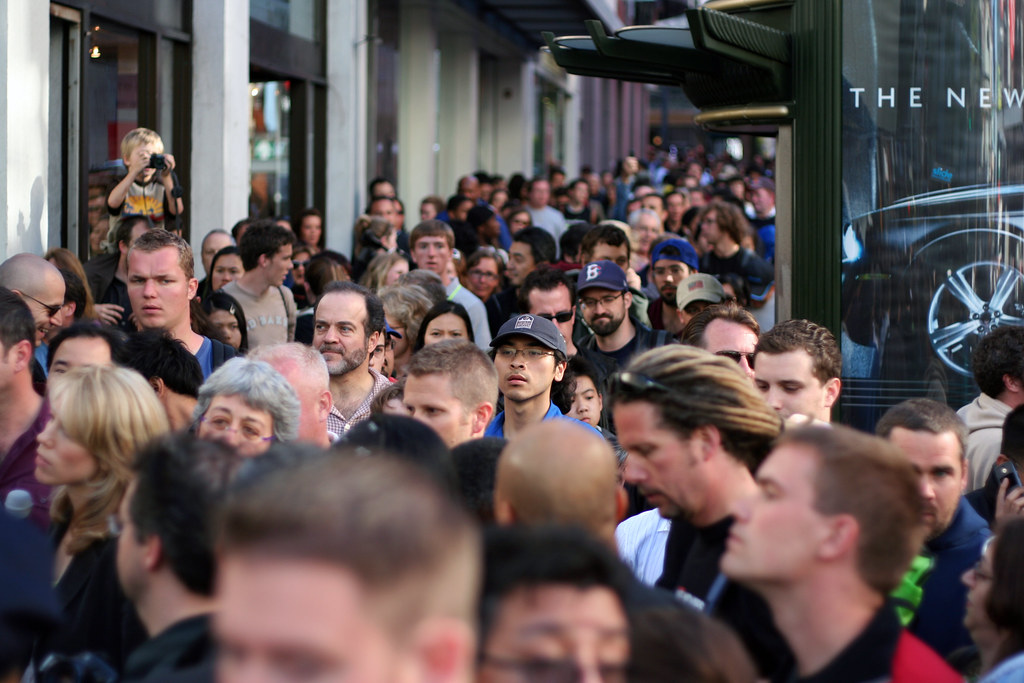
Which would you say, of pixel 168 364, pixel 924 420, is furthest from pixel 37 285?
pixel 924 420

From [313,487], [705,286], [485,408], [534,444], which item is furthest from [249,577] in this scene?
[705,286]

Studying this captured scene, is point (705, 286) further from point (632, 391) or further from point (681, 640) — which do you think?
point (681, 640)

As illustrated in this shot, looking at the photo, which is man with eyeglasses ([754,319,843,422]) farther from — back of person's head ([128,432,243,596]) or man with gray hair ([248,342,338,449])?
back of person's head ([128,432,243,596])

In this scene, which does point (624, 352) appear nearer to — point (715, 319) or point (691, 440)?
point (715, 319)

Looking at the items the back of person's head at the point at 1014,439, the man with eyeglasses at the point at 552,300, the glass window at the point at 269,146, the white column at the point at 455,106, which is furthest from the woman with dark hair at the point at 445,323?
the white column at the point at 455,106

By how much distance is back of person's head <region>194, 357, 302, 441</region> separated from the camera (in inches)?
188

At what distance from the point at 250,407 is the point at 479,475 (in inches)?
52.6

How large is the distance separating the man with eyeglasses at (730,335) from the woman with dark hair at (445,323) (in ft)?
4.63

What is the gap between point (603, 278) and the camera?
27.1ft

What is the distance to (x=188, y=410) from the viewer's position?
5.68 meters

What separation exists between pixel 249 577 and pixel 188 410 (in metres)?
4.07

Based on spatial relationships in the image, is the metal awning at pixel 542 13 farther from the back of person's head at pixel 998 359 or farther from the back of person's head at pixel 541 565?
the back of person's head at pixel 541 565

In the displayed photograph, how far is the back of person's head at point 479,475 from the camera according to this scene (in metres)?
3.67

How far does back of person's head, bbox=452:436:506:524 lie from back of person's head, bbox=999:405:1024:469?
8.11 ft
